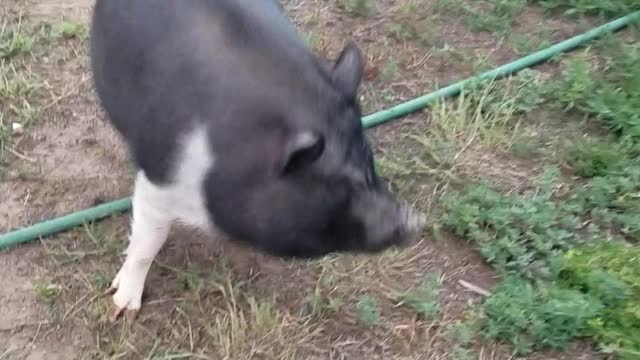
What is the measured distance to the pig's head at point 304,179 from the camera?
2.24 metres

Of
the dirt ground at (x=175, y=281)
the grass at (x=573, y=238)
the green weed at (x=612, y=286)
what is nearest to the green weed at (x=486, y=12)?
the grass at (x=573, y=238)

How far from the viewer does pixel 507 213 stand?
10.6ft

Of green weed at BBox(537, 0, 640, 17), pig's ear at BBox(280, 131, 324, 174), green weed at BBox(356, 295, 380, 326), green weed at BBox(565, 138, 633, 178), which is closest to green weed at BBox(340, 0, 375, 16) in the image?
green weed at BBox(537, 0, 640, 17)

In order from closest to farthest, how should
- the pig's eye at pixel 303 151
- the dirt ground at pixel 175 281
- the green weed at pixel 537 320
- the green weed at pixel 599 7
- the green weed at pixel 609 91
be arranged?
the pig's eye at pixel 303 151, the dirt ground at pixel 175 281, the green weed at pixel 537 320, the green weed at pixel 609 91, the green weed at pixel 599 7

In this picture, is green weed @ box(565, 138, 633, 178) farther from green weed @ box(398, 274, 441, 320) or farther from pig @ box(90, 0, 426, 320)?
pig @ box(90, 0, 426, 320)

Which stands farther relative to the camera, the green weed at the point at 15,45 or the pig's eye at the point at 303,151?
Result: the green weed at the point at 15,45

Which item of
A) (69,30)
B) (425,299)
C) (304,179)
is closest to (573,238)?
(425,299)

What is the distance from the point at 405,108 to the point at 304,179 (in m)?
1.46

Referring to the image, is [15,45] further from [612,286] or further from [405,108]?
[612,286]

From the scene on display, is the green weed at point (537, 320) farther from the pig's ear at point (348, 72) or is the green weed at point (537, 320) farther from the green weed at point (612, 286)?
the pig's ear at point (348, 72)

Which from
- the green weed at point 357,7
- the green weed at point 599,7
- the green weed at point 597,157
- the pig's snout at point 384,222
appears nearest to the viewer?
the pig's snout at point 384,222

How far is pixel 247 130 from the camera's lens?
2266 mm

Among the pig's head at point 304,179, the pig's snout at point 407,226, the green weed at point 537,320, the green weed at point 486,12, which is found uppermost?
the pig's head at point 304,179

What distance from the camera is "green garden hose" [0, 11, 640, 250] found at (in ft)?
9.95
